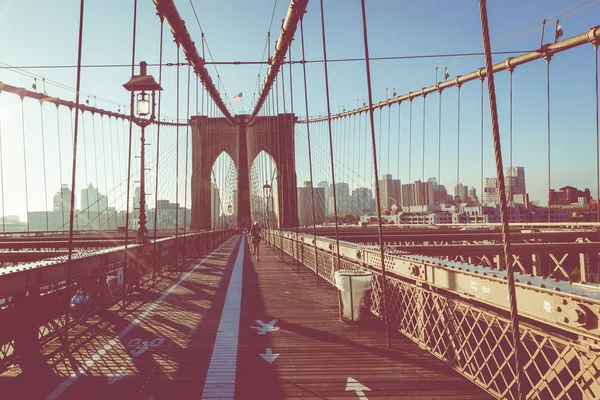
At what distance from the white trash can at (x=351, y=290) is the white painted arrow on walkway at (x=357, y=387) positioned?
201 centimetres

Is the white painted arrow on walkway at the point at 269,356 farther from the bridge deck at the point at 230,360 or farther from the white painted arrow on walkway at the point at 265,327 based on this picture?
the white painted arrow on walkway at the point at 265,327

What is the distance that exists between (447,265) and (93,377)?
12.6ft

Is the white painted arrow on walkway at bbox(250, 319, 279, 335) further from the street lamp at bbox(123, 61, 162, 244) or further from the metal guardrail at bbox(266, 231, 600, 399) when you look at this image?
the street lamp at bbox(123, 61, 162, 244)

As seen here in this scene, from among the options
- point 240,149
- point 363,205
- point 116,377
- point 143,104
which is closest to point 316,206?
point 240,149

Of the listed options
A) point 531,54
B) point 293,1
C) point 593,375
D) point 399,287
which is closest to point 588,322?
point 593,375

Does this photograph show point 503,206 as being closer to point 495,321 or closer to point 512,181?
point 495,321

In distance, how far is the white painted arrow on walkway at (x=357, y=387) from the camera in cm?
366

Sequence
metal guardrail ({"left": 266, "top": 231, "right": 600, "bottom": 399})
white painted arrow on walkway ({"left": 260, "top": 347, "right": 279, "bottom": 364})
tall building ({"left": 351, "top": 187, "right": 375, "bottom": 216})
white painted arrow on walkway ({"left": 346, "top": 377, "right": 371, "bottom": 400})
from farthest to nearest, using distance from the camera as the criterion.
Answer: tall building ({"left": 351, "top": 187, "right": 375, "bottom": 216})
white painted arrow on walkway ({"left": 260, "top": 347, "right": 279, "bottom": 364})
white painted arrow on walkway ({"left": 346, "top": 377, "right": 371, "bottom": 400})
metal guardrail ({"left": 266, "top": 231, "right": 600, "bottom": 399})

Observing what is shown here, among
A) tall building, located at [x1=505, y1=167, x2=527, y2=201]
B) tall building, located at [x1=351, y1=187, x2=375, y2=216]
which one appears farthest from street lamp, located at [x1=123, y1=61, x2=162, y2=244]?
tall building, located at [x1=351, y1=187, x2=375, y2=216]

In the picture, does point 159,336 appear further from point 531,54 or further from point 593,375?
point 531,54

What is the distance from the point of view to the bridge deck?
12.4ft

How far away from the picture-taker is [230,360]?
4621 mm

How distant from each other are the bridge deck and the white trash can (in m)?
0.20

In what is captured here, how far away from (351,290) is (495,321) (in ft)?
8.97
